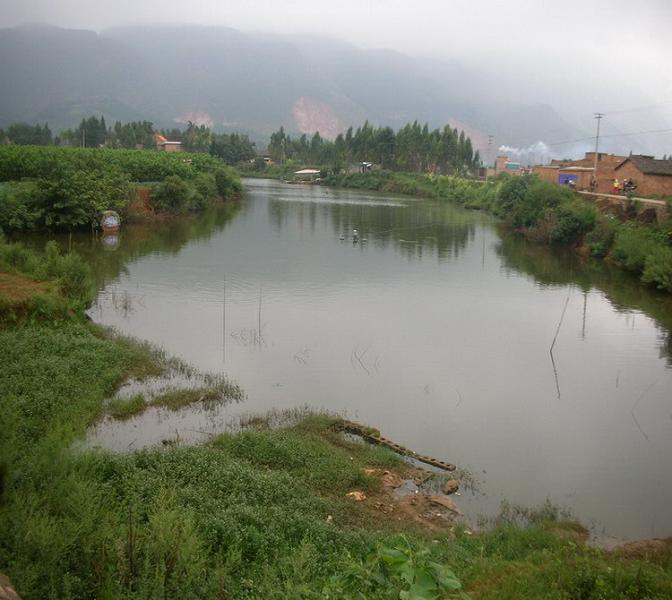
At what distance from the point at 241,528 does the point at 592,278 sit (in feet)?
70.5

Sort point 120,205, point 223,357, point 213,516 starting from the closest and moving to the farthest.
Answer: point 213,516 < point 223,357 < point 120,205

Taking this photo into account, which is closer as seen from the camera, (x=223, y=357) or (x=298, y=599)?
(x=298, y=599)

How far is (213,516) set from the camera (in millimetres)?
6727

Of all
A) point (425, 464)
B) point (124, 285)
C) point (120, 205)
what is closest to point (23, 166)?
point (120, 205)

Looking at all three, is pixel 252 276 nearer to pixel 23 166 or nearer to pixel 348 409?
pixel 348 409

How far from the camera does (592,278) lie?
83.0 ft

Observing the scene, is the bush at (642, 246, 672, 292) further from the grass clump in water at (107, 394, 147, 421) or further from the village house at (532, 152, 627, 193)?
the grass clump in water at (107, 394, 147, 421)

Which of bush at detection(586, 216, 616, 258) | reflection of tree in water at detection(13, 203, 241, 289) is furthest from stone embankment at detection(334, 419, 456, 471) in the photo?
bush at detection(586, 216, 616, 258)

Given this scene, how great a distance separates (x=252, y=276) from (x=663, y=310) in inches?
488

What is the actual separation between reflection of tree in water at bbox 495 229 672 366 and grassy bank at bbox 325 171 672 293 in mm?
553

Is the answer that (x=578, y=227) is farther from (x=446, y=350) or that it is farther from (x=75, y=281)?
(x=75, y=281)

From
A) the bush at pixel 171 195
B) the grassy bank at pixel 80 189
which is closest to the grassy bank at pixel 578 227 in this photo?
the bush at pixel 171 195

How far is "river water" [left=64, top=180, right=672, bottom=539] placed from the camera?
33.0 feet

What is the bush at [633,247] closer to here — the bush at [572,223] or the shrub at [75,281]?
the bush at [572,223]
